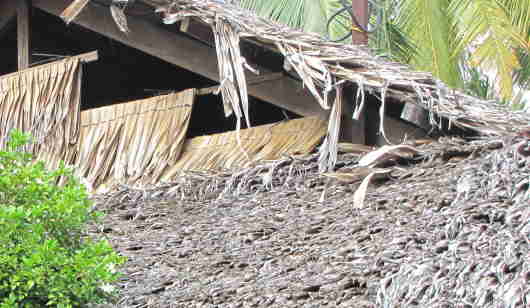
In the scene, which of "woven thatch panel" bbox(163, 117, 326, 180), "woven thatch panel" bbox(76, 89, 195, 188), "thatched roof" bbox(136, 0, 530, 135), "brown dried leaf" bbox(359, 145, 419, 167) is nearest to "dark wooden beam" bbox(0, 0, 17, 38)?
"woven thatch panel" bbox(76, 89, 195, 188)

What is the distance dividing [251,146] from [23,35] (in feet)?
Result: 6.27

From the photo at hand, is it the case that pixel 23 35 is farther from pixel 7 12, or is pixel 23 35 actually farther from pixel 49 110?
pixel 49 110

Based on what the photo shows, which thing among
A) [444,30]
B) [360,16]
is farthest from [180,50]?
[444,30]

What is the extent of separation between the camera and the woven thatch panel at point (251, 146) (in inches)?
189

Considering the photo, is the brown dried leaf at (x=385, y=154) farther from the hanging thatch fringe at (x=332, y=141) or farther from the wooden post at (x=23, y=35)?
the wooden post at (x=23, y=35)

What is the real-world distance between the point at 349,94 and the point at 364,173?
564mm

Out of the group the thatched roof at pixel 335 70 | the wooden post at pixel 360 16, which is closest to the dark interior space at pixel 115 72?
the wooden post at pixel 360 16

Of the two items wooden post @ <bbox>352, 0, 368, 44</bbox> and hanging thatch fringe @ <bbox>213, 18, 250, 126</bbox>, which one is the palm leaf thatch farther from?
wooden post @ <bbox>352, 0, 368, 44</bbox>

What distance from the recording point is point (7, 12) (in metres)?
6.12

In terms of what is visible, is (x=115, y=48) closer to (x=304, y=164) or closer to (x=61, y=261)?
(x=304, y=164)

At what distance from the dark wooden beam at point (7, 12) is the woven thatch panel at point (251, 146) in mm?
1732

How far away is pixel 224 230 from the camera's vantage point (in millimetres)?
4332

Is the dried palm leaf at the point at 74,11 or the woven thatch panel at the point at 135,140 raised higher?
the dried palm leaf at the point at 74,11

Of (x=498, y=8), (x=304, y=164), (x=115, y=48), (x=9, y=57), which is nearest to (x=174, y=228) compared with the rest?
(x=304, y=164)
